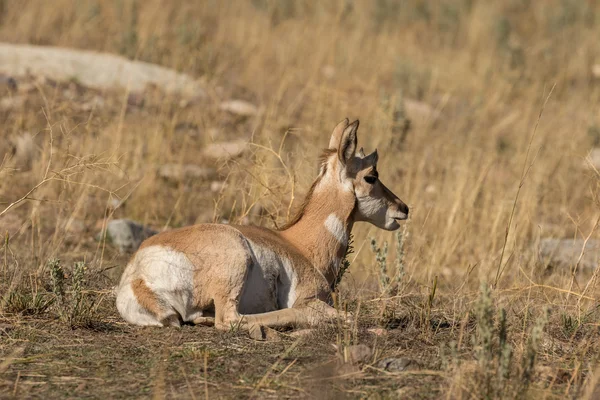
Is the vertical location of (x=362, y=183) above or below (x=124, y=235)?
above

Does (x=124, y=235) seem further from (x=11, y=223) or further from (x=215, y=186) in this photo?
(x=215, y=186)

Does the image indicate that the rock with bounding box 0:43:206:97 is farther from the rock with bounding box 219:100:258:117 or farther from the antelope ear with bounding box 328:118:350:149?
the antelope ear with bounding box 328:118:350:149

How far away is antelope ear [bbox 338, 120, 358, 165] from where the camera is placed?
6734mm

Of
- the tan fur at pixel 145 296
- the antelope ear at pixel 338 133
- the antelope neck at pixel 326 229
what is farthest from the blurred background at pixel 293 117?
the tan fur at pixel 145 296

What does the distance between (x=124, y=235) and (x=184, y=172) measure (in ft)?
7.22

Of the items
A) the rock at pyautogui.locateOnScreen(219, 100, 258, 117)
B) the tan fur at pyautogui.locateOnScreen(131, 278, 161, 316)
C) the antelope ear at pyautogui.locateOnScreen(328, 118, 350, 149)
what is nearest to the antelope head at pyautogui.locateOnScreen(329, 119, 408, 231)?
the antelope ear at pyautogui.locateOnScreen(328, 118, 350, 149)

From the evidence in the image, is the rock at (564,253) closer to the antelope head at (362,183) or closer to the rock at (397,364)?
the antelope head at (362,183)

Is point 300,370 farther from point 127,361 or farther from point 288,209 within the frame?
point 288,209

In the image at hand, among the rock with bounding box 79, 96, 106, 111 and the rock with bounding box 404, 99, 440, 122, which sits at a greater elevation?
the rock with bounding box 404, 99, 440, 122

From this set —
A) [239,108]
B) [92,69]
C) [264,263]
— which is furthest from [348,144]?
[92,69]

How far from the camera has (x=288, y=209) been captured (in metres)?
7.77

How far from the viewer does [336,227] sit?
701 centimetres

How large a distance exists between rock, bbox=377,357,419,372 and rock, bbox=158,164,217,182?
21.8 feet

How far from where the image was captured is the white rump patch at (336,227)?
7000mm
